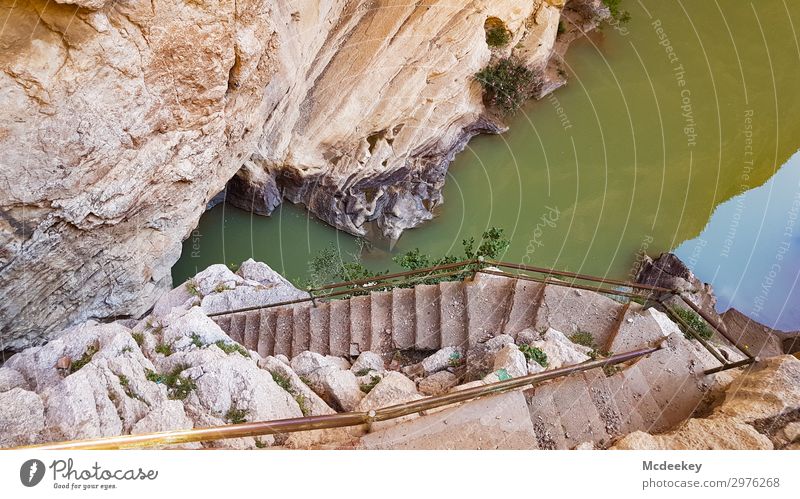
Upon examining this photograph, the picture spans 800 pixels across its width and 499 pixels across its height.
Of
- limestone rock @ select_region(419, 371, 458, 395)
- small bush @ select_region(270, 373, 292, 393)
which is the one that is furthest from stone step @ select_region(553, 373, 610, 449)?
small bush @ select_region(270, 373, 292, 393)

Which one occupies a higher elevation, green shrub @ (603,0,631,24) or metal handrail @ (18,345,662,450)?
green shrub @ (603,0,631,24)

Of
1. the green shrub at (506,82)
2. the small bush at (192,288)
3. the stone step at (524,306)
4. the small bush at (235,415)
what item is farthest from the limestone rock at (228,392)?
the green shrub at (506,82)

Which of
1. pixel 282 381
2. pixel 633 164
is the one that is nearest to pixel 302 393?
pixel 282 381

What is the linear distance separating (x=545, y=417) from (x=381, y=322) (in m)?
2.36

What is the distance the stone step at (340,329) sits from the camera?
5137 mm

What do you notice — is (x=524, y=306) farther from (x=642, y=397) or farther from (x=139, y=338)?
(x=139, y=338)

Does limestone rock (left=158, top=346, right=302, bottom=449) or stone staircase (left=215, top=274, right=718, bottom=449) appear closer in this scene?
limestone rock (left=158, top=346, right=302, bottom=449)

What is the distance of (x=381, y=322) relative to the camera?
5.02 m

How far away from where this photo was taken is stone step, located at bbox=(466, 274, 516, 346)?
14.6ft

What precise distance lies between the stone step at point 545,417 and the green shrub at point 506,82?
737 cm

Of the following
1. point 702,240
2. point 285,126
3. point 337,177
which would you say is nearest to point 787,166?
point 702,240

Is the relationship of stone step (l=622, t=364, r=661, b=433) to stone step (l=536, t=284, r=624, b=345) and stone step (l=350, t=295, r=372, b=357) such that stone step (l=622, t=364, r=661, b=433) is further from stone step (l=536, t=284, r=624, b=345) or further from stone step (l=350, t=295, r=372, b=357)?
stone step (l=350, t=295, r=372, b=357)

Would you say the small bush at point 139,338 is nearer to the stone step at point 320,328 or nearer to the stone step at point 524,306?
the stone step at point 320,328
